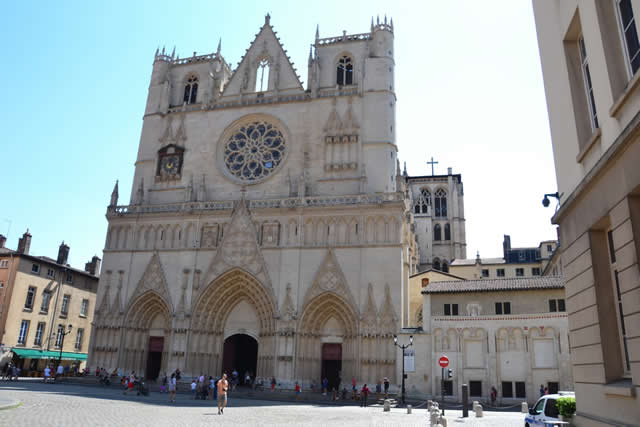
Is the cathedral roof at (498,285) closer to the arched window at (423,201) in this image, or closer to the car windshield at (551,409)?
the car windshield at (551,409)

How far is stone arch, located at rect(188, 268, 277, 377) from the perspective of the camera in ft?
113

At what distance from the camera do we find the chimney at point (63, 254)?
157 ft

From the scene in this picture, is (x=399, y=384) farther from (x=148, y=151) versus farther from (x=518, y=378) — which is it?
(x=148, y=151)

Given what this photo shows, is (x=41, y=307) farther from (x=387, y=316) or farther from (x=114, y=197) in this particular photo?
(x=387, y=316)

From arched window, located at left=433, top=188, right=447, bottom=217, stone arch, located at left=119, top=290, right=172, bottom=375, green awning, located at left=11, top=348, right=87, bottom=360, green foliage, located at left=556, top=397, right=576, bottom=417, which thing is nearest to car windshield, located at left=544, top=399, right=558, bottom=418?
green foliage, located at left=556, top=397, right=576, bottom=417

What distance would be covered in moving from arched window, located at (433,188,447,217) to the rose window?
38.0 m

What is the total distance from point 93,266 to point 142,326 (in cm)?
→ 1940

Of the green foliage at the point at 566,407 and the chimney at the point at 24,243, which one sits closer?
the green foliage at the point at 566,407

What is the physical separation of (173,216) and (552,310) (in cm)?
2744

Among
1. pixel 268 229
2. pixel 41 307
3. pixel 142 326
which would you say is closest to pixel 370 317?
pixel 268 229

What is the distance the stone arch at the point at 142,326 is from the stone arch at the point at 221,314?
2512mm

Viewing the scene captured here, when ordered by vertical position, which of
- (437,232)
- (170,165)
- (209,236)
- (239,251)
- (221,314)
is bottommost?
(221,314)

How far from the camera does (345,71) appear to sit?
4069 centimetres

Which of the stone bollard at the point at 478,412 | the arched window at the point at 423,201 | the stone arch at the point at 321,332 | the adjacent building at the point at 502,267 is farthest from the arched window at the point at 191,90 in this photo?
the arched window at the point at 423,201
